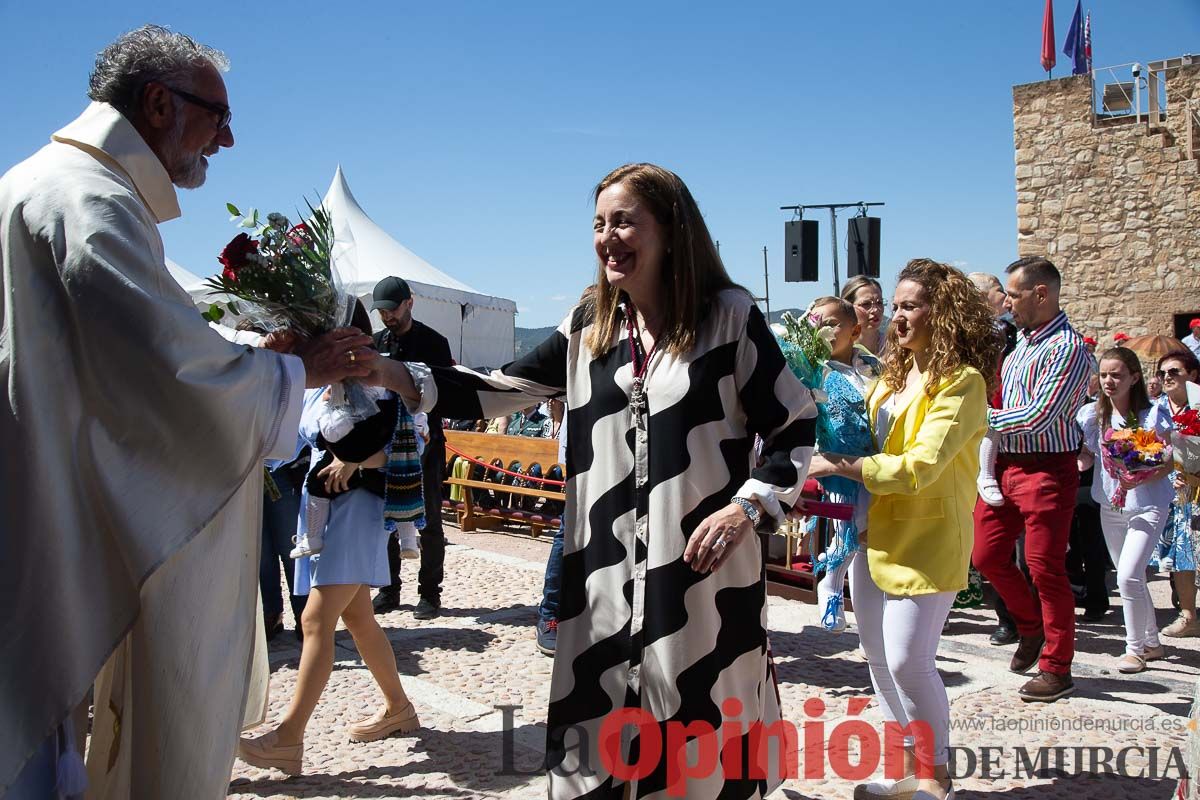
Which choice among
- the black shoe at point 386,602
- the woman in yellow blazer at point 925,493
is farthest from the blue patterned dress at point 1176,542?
the black shoe at point 386,602

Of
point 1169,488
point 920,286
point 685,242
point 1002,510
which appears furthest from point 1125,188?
point 685,242

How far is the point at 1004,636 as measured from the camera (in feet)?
18.9

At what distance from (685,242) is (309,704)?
2.54 metres

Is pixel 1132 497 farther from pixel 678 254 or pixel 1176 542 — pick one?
pixel 678 254

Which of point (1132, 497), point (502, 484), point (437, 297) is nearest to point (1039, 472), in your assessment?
point (1132, 497)

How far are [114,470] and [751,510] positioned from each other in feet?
5.10

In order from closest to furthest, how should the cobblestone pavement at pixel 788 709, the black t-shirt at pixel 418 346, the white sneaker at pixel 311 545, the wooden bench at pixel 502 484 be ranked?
the cobblestone pavement at pixel 788 709
the white sneaker at pixel 311 545
the black t-shirt at pixel 418 346
the wooden bench at pixel 502 484

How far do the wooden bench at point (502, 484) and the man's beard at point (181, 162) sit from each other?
676 centimetres

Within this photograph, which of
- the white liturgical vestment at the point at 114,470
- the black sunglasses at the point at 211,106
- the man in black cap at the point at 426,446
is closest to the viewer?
the white liturgical vestment at the point at 114,470

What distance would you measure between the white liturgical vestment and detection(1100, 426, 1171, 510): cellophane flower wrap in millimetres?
5136

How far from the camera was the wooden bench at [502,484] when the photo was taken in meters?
9.62

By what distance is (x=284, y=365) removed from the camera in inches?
91.1

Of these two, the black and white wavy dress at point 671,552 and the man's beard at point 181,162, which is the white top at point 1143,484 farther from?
the man's beard at point 181,162

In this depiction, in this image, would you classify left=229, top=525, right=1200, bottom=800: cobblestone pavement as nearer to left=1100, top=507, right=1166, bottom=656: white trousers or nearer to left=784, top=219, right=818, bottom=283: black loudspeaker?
left=1100, top=507, right=1166, bottom=656: white trousers
